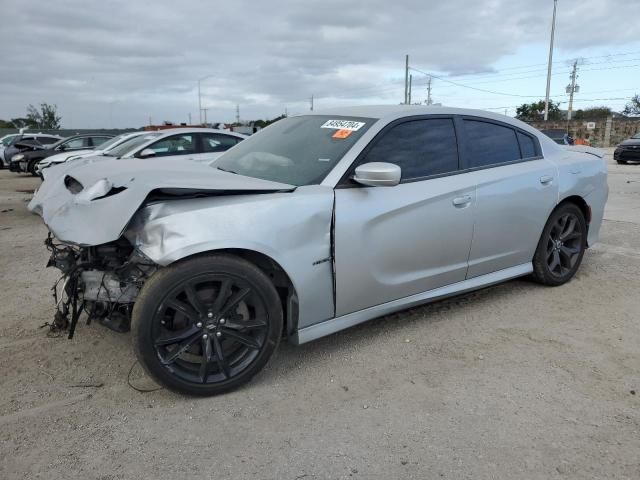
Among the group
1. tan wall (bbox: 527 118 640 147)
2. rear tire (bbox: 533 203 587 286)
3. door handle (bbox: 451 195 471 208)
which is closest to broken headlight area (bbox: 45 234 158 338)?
door handle (bbox: 451 195 471 208)

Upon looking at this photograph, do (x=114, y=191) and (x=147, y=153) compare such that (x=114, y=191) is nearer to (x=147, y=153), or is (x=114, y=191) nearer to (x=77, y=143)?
(x=147, y=153)

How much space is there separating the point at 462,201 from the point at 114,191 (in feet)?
7.55

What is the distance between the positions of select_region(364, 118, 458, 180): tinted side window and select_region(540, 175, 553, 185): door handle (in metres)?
0.96

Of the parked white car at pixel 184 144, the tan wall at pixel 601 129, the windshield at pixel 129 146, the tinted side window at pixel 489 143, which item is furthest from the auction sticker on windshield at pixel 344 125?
the tan wall at pixel 601 129

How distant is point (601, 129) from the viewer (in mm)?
44562

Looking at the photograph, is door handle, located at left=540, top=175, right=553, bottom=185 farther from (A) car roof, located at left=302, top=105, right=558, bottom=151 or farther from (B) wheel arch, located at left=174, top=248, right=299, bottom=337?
(B) wheel arch, located at left=174, top=248, right=299, bottom=337

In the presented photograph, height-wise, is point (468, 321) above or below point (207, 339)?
below

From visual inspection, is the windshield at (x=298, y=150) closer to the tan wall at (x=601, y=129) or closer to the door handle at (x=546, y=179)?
the door handle at (x=546, y=179)

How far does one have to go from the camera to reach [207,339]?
2750 mm

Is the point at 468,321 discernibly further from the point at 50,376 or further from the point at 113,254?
the point at 50,376

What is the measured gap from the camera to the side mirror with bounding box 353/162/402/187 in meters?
2.99

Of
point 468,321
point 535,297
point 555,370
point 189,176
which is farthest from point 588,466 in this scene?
point 189,176

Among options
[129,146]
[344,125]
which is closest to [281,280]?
[344,125]

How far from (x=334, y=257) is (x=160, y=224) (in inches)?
40.2
